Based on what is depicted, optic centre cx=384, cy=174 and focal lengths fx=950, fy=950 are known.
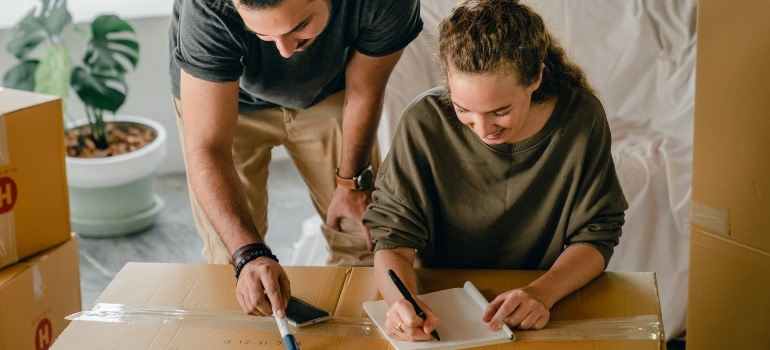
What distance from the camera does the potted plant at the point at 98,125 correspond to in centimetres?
284

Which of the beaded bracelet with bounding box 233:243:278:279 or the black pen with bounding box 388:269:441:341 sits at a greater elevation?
the black pen with bounding box 388:269:441:341

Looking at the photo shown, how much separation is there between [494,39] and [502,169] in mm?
244

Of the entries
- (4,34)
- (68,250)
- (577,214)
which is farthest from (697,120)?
(4,34)

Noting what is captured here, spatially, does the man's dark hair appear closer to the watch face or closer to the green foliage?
the watch face

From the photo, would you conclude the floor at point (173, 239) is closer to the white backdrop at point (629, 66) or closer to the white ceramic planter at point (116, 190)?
the white ceramic planter at point (116, 190)

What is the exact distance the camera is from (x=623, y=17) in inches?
99.3

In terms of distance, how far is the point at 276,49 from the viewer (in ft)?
5.67

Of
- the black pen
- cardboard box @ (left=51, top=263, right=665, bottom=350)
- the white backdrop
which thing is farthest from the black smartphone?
the white backdrop

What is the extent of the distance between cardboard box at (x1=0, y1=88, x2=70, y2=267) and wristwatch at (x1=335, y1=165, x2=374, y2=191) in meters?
0.56

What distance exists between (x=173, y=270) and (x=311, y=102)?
20.3 inches

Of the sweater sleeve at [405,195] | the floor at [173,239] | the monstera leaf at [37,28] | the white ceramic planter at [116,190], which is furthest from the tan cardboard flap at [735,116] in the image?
the monstera leaf at [37,28]

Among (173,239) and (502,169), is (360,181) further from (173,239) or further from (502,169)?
(173,239)

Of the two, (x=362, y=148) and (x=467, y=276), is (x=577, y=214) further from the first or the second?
(x=362, y=148)

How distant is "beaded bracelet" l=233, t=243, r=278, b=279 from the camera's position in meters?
1.52
